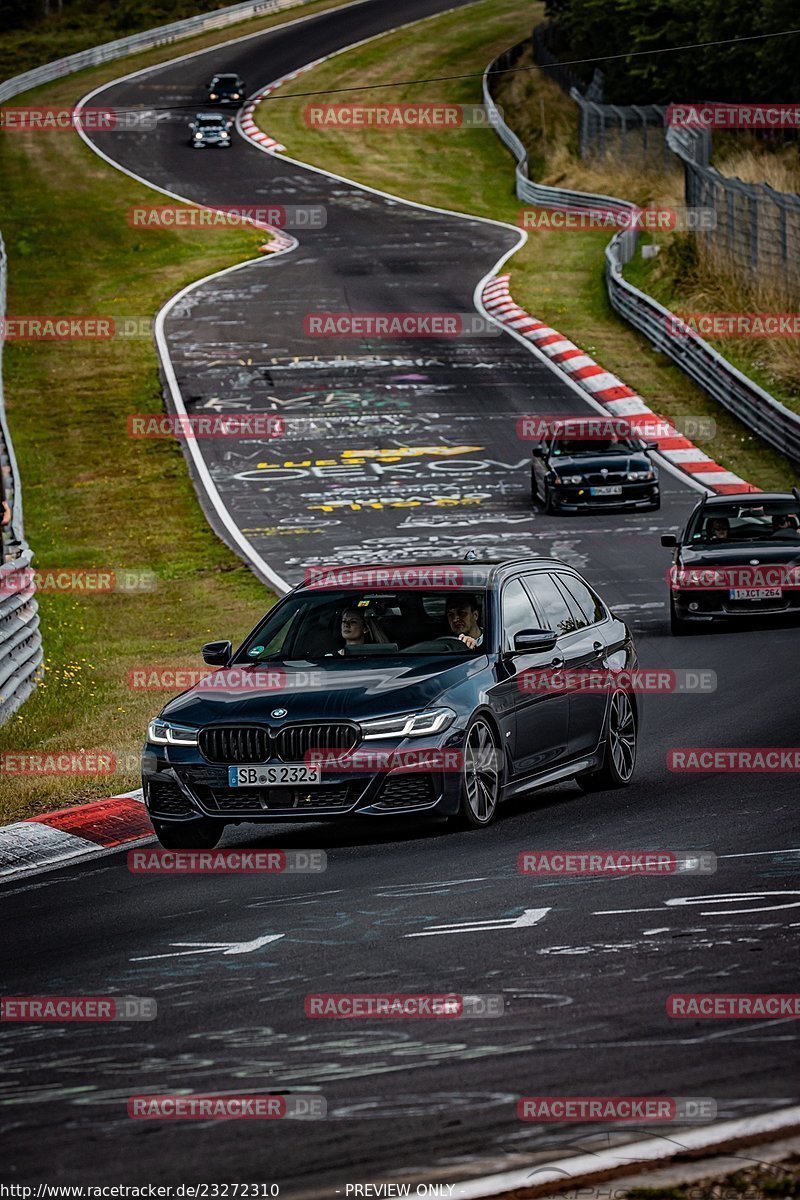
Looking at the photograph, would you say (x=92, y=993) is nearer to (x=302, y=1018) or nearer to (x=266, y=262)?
(x=302, y=1018)

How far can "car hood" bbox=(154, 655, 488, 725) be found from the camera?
1089 cm

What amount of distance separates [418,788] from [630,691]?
119 inches

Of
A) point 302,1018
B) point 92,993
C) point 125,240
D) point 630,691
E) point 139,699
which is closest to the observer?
point 302,1018

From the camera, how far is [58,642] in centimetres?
2256

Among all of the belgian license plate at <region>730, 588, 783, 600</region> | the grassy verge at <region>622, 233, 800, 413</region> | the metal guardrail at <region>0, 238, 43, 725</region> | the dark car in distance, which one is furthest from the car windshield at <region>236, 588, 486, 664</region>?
the dark car in distance

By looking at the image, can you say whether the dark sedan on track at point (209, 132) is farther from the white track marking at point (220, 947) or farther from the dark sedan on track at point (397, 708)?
the white track marking at point (220, 947)

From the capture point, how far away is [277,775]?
1080 centimetres

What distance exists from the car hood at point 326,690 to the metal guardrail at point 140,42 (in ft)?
238

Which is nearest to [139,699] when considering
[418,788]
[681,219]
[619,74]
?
[418,788]

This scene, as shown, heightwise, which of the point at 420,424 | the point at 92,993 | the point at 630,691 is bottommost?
the point at 420,424

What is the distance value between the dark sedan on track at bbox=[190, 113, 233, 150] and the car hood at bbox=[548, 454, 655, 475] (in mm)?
44694

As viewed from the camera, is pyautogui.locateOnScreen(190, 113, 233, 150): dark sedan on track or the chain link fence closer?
the chain link fence

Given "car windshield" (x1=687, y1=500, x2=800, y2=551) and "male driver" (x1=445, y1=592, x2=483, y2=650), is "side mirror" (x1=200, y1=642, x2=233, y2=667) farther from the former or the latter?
"car windshield" (x1=687, y1=500, x2=800, y2=551)

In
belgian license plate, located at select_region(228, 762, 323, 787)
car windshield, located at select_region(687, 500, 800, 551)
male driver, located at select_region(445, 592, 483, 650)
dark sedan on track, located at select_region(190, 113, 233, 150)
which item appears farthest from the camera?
dark sedan on track, located at select_region(190, 113, 233, 150)
